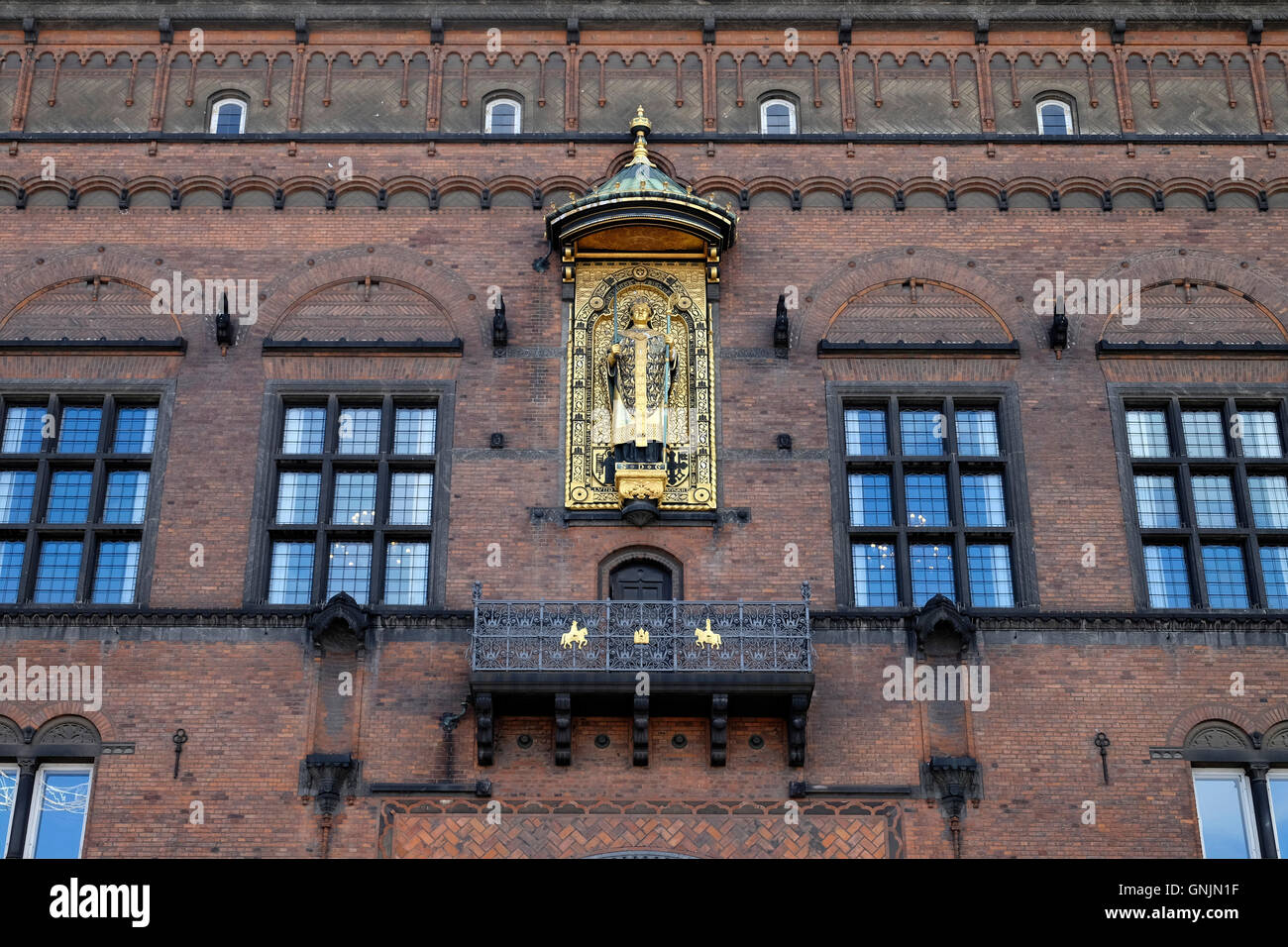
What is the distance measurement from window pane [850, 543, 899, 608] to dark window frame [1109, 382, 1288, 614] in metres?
3.24

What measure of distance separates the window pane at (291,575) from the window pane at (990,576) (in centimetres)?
895

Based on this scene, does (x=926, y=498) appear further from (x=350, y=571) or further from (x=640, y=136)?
(x=350, y=571)

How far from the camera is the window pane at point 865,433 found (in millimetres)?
24828

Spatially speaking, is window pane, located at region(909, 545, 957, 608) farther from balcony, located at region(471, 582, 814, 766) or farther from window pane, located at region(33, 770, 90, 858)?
window pane, located at region(33, 770, 90, 858)

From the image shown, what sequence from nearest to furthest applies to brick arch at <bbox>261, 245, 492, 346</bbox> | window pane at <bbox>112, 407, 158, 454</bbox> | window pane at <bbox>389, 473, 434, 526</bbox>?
window pane at <bbox>389, 473, 434, 526</bbox> < window pane at <bbox>112, 407, 158, 454</bbox> < brick arch at <bbox>261, 245, 492, 346</bbox>

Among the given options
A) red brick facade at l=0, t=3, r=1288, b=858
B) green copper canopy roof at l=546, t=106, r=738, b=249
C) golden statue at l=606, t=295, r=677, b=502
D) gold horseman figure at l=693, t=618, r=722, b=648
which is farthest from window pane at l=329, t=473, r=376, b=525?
gold horseman figure at l=693, t=618, r=722, b=648

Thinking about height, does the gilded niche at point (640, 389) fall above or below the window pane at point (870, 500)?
above


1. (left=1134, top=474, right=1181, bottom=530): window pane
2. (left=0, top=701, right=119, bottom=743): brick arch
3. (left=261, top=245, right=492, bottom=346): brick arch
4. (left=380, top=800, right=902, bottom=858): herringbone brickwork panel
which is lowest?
(left=380, top=800, right=902, bottom=858): herringbone brickwork panel

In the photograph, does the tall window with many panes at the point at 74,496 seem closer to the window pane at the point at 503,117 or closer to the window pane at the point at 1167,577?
the window pane at the point at 503,117

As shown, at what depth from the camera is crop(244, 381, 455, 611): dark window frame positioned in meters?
23.8

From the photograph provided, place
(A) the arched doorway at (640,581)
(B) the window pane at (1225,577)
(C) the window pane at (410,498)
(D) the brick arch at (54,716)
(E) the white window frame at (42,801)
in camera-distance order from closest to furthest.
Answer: (E) the white window frame at (42,801)
(D) the brick arch at (54,716)
(A) the arched doorway at (640,581)
(B) the window pane at (1225,577)
(C) the window pane at (410,498)

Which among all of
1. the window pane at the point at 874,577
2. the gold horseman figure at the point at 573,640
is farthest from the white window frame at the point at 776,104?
the gold horseman figure at the point at 573,640
